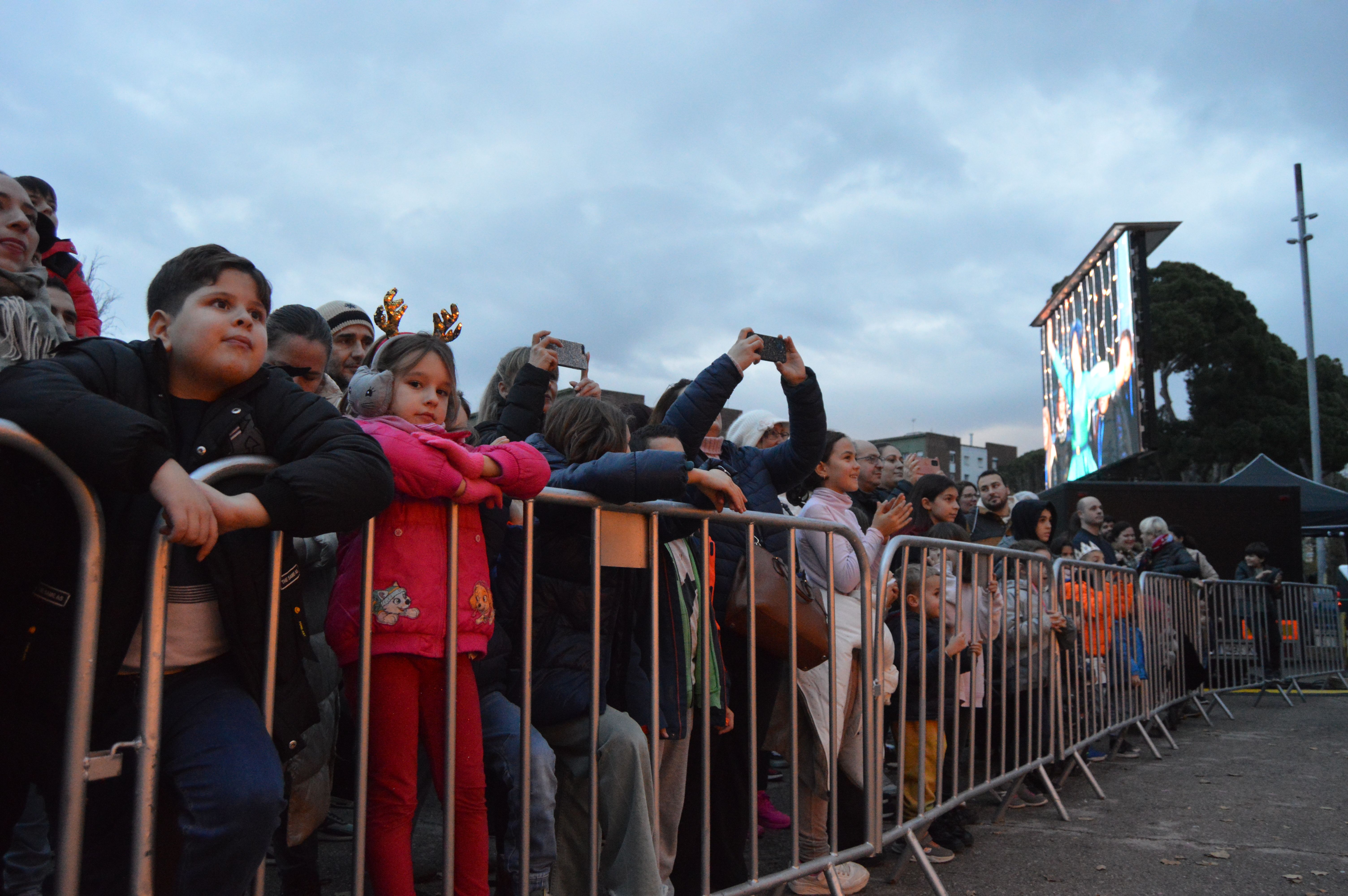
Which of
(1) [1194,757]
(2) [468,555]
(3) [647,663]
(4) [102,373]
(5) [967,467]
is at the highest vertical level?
(5) [967,467]

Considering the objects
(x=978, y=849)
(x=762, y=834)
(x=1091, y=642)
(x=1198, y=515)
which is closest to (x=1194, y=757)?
(x=1091, y=642)

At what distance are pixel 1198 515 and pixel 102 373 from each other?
50.8 ft

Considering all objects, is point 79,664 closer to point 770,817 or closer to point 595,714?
point 595,714

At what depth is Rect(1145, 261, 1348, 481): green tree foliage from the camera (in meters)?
35.7

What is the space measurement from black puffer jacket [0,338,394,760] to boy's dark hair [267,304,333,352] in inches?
42.5

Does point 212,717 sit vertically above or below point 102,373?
below

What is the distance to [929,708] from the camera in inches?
175

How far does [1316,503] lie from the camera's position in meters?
16.7

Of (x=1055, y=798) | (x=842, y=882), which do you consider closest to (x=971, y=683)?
(x=842, y=882)

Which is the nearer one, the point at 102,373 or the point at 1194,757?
the point at 102,373

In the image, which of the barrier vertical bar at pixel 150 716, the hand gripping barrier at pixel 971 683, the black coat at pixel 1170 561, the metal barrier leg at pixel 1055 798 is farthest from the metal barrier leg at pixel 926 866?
the black coat at pixel 1170 561

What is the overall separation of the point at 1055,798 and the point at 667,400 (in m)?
3.01

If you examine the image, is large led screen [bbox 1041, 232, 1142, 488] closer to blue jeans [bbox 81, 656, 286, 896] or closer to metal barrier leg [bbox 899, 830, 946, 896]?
metal barrier leg [bbox 899, 830, 946, 896]

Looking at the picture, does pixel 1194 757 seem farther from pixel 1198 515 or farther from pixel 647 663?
pixel 1198 515
